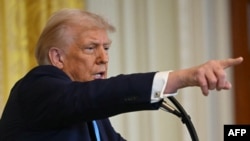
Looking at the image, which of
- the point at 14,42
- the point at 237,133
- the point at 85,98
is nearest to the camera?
the point at 85,98

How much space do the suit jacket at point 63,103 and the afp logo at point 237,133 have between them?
33cm

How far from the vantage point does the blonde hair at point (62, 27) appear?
1290mm

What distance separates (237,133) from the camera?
1.23 m

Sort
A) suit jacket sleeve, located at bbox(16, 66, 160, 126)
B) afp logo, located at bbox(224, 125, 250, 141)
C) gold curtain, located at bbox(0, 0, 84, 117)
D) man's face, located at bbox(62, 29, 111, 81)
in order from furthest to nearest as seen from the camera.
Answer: gold curtain, located at bbox(0, 0, 84, 117) → man's face, located at bbox(62, 29, 111, 81) → afp logo, located at bbox(224, 125, 250, 141) → suit jacket sleeve, located at bbox(16, 66, 160, 126)

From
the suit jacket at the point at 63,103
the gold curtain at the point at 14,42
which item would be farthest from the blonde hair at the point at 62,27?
the gold curtain at the point at 14,42

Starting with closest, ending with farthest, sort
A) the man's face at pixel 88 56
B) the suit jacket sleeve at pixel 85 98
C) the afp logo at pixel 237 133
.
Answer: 1. the suit jacket sleeve at pixel 85 98
2. the afp logo at pixel 237 133
3. the man's face at pixel 88 56

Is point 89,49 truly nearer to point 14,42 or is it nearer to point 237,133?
point 237,133

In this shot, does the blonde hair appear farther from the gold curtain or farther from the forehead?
the gold curtain

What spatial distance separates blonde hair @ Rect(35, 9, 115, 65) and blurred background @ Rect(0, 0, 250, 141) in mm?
1017

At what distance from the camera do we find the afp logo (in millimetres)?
1197

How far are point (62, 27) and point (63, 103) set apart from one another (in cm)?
34

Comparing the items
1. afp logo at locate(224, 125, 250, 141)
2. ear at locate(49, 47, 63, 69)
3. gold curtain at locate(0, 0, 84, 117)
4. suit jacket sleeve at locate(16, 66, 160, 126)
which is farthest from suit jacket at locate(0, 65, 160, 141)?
gold curtain at locate(0, 0, 84, 117)

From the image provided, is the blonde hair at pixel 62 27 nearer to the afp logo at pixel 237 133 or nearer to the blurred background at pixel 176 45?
the afp logo at pixel 237 133

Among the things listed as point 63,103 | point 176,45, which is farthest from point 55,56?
point 176,45
